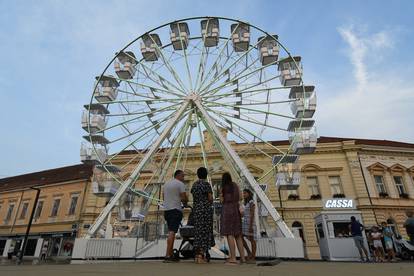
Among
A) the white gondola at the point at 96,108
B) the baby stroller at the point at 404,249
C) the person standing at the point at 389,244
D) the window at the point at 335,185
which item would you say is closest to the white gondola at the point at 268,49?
the white gondola at the point at 96,108

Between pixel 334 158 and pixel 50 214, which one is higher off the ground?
pixel 334 158

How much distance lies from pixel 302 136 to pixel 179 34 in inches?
333

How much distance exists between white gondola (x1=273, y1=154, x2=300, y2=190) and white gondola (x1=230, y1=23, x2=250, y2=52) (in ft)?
19.9

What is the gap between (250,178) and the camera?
38.4ft

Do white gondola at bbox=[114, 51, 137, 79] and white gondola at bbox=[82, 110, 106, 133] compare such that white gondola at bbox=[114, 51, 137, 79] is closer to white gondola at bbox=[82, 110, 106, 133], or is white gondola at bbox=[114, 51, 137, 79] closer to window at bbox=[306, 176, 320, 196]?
white gondola at bbox=[82, 110, 106, 133]

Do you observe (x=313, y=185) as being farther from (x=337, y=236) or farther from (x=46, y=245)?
(x=46, y=245)

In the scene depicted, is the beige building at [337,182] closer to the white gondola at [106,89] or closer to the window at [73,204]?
the window at [73,204]

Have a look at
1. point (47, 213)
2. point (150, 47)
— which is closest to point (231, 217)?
point (150, 47)

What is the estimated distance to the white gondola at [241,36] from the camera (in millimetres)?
15469

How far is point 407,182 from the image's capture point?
25.9m

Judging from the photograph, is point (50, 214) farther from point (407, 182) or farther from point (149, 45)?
point (407, 182)

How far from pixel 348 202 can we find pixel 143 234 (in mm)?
13342

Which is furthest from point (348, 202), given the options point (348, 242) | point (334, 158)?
point (334, 158)

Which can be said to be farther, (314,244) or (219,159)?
(219,159)
